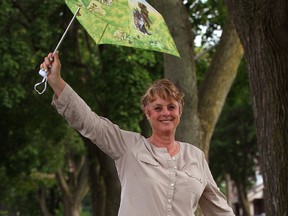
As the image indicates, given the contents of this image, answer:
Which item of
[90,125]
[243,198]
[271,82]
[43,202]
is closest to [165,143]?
[90,125]

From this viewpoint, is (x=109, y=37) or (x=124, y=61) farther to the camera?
(x=124, y=61)

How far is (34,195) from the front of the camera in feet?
141

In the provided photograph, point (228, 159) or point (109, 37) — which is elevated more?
point (228, 159)

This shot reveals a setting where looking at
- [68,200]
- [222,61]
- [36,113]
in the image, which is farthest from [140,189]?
[68,200]

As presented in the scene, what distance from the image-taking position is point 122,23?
4.21 metres

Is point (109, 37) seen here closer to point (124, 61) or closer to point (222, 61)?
point (222, 61)

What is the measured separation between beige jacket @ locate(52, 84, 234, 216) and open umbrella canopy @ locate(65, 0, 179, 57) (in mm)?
474

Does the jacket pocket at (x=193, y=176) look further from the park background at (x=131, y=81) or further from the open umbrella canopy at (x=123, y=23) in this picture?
the park background at (x=131, y=81)

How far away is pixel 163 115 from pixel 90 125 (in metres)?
0.38

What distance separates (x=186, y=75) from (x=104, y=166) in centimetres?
837

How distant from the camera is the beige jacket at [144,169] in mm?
3828

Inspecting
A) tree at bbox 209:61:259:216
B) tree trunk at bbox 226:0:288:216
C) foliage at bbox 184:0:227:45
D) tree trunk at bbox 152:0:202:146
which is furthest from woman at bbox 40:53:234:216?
tree at bbox 209:61:259:216

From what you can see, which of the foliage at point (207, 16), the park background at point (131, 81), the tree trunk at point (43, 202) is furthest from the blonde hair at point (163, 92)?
the tree trunk at point (43, 202)

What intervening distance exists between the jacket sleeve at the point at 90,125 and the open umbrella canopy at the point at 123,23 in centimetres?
47
